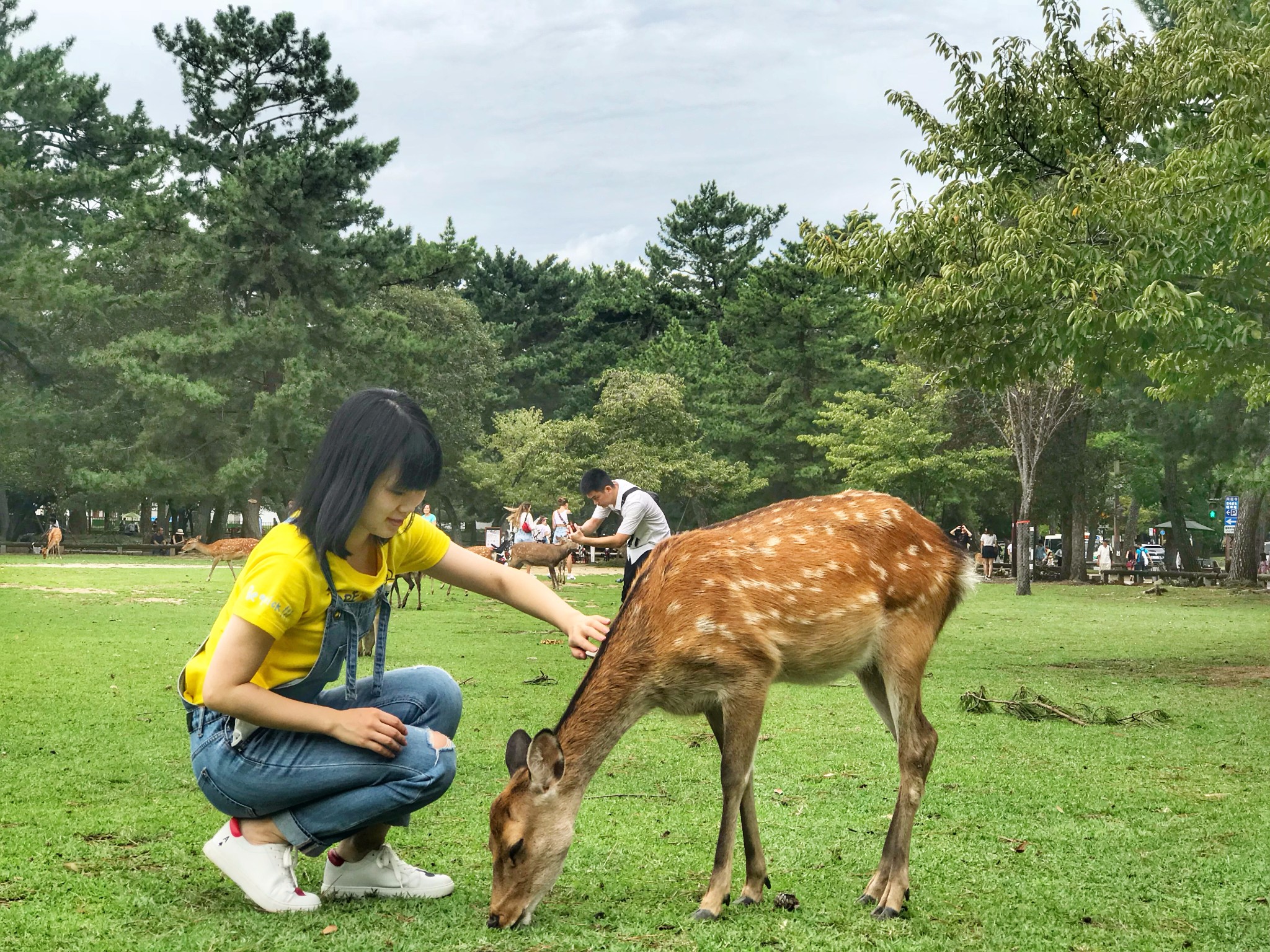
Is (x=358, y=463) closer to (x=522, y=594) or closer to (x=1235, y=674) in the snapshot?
(x=522, y=594)

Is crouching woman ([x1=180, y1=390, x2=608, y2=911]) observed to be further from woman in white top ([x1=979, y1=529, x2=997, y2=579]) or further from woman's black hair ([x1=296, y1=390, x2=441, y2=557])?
woman in white top ([x1=979, y1=529, x2=997, y2=579])

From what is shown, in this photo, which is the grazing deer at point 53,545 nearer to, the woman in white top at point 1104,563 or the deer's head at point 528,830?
the woman in white top at point 1104,563

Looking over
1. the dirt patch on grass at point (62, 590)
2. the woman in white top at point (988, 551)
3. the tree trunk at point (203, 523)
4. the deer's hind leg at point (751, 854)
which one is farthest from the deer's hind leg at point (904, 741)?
the tree trunk at point (203, 523)

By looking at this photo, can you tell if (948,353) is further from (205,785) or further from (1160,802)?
(205,785)

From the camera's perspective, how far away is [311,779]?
146 inches

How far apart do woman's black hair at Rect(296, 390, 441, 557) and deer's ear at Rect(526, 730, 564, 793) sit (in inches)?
32.9

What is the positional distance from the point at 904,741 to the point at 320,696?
6.63 feet

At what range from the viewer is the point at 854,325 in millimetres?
49469

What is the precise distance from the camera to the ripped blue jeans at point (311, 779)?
12.2 ft

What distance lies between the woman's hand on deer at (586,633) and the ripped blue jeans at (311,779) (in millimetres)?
579

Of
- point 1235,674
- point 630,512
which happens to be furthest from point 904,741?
point 1235,674

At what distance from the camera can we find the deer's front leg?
3982 millimetres

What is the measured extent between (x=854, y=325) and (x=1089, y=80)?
37217 millimetres

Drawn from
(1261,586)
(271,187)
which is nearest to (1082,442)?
(1261,586)
